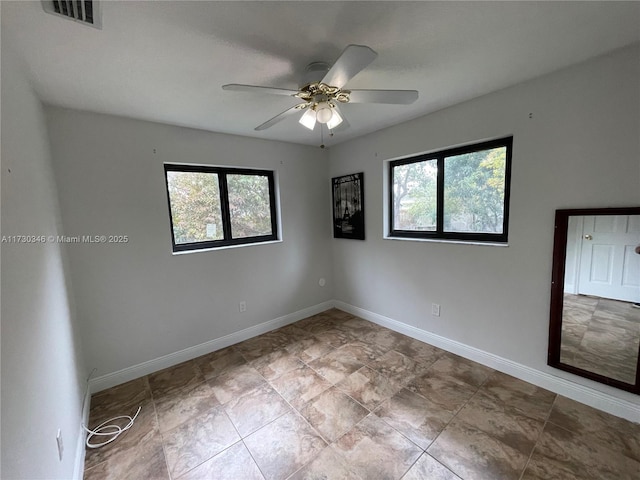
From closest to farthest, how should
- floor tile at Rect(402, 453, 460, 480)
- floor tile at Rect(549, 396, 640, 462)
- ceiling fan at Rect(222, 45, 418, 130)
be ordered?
ceiling fan at Rect(222, 45, 418, 130)
floor tile at Rect(402, 453, 460, 480)
floor tile at Rect(549, 396, 640, 462)

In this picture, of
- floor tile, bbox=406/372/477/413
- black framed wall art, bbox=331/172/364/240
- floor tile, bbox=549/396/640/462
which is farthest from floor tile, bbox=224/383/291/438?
black framed wall art, bbox=331/172/364/240

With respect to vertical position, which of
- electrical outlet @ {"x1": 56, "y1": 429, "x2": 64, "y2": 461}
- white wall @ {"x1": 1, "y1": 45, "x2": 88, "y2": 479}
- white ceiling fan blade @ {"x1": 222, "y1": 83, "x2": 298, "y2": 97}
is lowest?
electrical outlet @ {"x1": 56, "y1": 429, "x2": 64, "y2": 461}

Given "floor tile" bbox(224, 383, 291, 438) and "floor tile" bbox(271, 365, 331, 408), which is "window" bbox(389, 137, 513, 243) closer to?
"floor tile" bbox(271, 365, 331, 408)

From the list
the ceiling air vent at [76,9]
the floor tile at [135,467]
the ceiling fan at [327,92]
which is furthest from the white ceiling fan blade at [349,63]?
the floor tile at [135,467]

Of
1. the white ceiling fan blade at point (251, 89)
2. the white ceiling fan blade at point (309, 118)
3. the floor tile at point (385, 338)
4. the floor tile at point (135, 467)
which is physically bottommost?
the floor tile at point (135, 467)

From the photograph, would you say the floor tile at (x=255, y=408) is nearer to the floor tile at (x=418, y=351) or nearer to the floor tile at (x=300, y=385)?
the floor tile at (x=300, y=385)

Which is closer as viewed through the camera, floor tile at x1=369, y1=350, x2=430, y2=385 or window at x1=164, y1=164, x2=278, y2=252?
floor tile at x1=369, y1=350, x2=430, y2=385

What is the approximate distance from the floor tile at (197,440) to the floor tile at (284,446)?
6.7 inches

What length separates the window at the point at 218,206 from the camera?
2.59 meters

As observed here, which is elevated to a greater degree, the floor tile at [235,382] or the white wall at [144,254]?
the white wall at [144,254]

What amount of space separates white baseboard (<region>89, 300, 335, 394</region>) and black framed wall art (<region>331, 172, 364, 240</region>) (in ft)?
3.86

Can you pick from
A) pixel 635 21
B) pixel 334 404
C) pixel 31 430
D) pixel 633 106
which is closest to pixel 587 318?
pixel 633 106

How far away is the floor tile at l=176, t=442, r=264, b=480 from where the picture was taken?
1.44m

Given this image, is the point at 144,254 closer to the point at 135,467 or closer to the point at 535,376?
the point at 135,467
